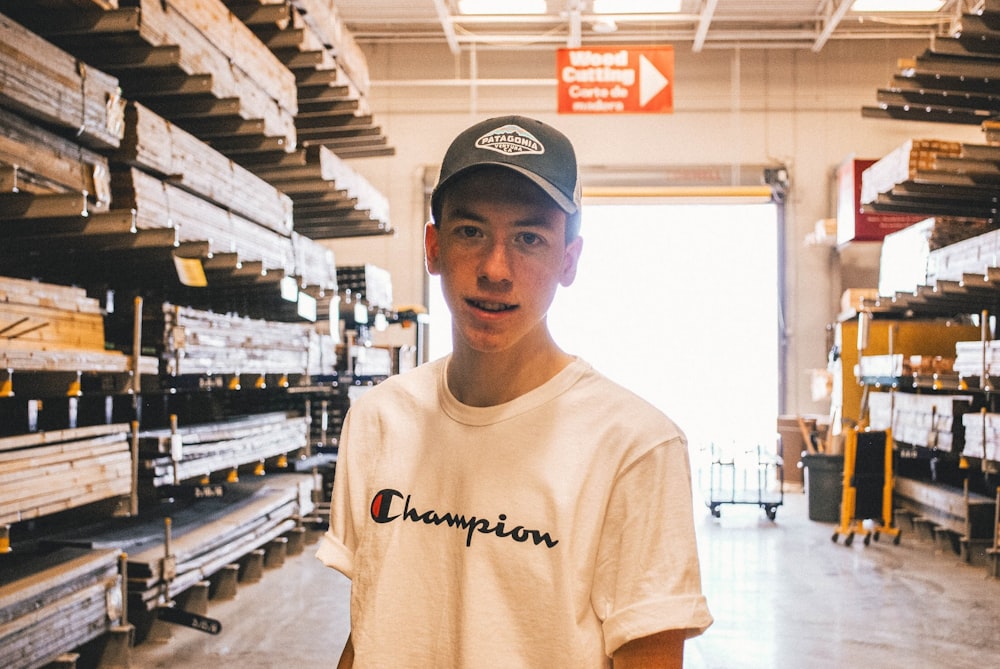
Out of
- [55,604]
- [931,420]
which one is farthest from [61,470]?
[931,420]

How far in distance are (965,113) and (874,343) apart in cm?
308

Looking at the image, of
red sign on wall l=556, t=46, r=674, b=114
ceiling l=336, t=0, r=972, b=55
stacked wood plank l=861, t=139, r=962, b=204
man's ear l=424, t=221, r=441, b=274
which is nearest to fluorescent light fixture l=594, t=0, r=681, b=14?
ceiling l=336, t=0, r=972, b=55

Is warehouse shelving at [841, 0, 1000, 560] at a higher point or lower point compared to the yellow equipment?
higher

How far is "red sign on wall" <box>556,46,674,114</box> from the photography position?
29.0ft

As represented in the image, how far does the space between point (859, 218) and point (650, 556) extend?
37.6 feet

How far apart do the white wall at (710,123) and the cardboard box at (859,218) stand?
125 centimetres

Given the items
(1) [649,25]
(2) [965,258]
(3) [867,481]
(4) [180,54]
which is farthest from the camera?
(1) [649,25]

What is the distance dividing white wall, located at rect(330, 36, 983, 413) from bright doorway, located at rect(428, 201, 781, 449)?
0.34 metres

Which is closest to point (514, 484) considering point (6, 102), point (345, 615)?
Answer: point (6, 102)

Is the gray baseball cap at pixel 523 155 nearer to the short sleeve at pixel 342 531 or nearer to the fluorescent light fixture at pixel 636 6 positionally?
the short sleeve at pixel 342 531

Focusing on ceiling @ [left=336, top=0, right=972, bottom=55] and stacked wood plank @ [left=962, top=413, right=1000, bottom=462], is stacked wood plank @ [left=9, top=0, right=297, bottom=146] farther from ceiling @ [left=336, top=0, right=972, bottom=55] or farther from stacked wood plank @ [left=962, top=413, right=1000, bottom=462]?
ceiling @ [left=336, top=0, right=972, bottom=55]

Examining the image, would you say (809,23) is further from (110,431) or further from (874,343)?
(110,431)

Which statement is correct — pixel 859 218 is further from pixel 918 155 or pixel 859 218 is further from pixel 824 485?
pixel 918 155

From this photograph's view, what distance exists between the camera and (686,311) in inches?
533
